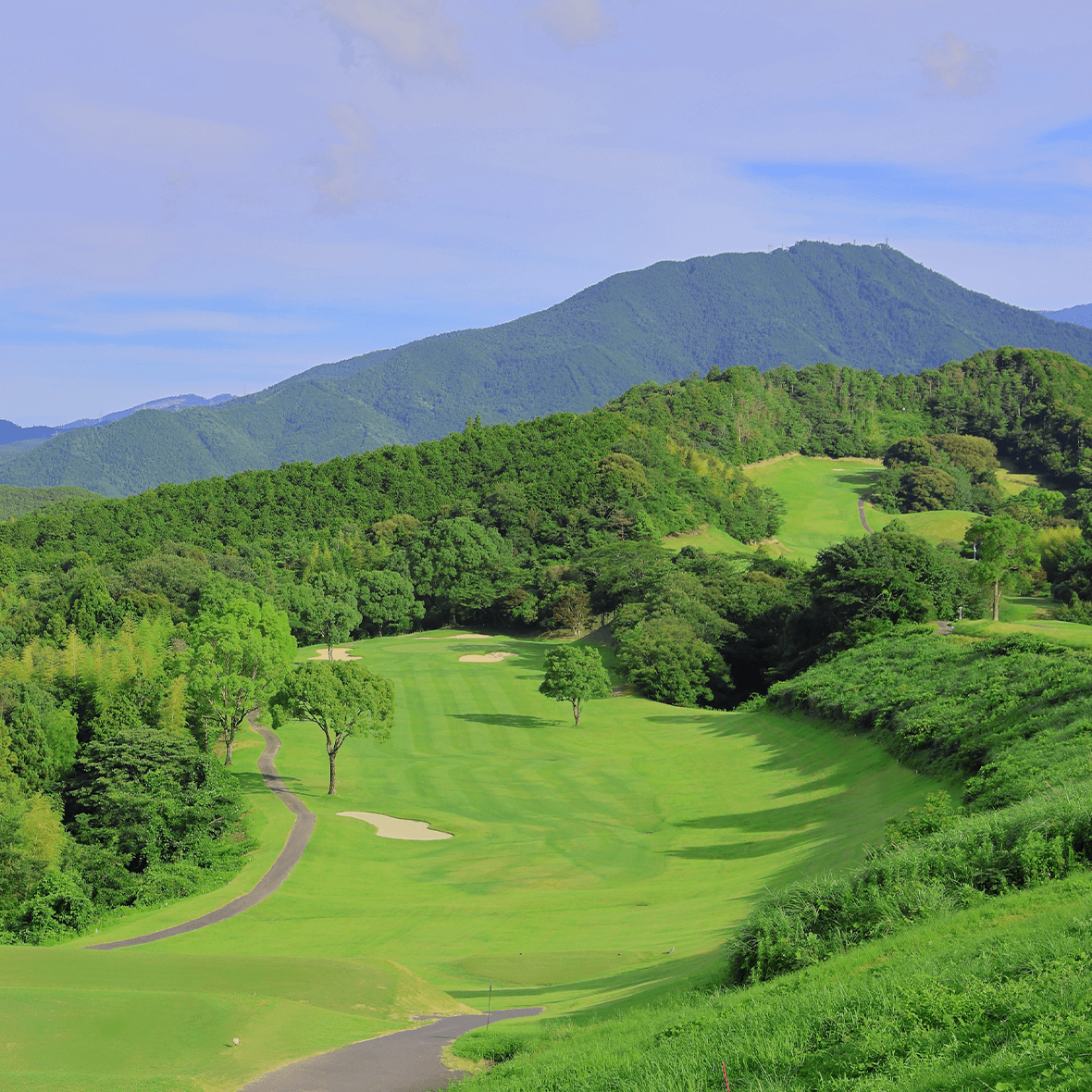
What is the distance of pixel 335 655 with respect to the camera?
3123 inches

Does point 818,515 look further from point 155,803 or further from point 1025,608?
point 155,803

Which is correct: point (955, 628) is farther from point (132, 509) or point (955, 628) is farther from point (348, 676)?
point (132, 509)

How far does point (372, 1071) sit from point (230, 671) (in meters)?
37.7

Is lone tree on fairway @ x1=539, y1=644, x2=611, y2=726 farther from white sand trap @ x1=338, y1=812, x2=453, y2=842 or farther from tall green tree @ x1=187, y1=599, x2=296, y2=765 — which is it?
white sand trap @ x1=338, y1=812, x2=453, y2=842

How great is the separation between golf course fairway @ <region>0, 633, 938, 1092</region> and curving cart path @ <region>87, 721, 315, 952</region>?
515mm

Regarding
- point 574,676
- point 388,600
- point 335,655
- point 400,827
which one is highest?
point 388,600

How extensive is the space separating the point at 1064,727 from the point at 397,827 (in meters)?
23.5

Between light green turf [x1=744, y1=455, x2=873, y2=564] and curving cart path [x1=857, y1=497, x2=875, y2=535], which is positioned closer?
light green turf [x1=744, y1=455, x2=873, y2=564]

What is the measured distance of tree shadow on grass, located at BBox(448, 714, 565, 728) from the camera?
5631 centimetres

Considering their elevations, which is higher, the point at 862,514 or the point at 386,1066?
the point at 862,514

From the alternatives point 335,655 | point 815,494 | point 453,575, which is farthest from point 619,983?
point 815,494

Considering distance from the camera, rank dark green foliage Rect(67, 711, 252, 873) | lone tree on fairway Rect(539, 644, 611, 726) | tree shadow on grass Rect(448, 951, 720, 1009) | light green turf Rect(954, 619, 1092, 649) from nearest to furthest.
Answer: tree shadow on grass Rect(448, 951, 720, 1009) < dark green foliage Rect(67, 711, 252, 873) < light green turf Rect(954, 619, 1092, 649) < lone tree on fairway Rect(539, 644, 611, 726)

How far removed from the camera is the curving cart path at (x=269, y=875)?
26359 mm

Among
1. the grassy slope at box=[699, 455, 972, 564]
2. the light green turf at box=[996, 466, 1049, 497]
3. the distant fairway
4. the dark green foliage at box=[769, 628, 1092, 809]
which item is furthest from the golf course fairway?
the light green turf at box=[996, 466, 1049, 497]
